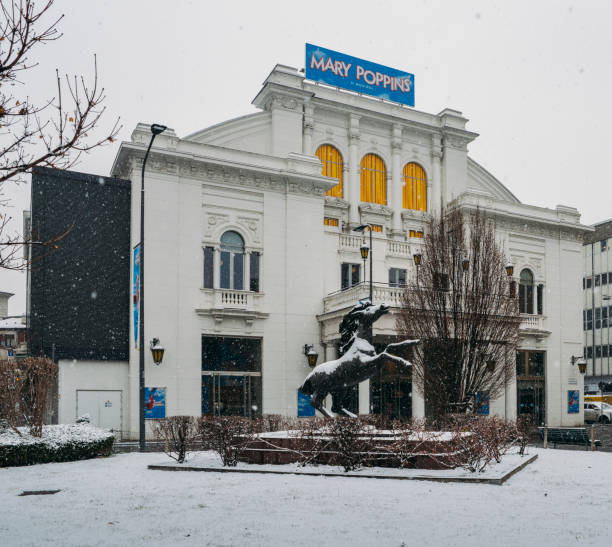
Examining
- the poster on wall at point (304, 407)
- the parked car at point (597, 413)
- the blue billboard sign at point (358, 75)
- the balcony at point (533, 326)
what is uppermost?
the blue billboard sign at point (358, 75)

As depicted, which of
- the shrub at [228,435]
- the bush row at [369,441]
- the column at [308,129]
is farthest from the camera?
the column at [308,129]

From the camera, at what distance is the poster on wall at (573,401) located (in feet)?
140

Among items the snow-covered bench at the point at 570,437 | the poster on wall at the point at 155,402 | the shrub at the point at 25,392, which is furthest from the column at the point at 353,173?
the shrub at the point at 25,392

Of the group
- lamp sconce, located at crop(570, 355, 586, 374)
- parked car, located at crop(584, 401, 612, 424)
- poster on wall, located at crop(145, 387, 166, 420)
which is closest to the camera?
poster on wall, located at crop(145, 387, 166, 420)

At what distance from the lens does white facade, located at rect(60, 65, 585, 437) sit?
3191 centimetres

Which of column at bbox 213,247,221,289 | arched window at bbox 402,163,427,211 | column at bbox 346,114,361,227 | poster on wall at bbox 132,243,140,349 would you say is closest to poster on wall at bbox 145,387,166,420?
poster on wall at bbox 132,243,140,349

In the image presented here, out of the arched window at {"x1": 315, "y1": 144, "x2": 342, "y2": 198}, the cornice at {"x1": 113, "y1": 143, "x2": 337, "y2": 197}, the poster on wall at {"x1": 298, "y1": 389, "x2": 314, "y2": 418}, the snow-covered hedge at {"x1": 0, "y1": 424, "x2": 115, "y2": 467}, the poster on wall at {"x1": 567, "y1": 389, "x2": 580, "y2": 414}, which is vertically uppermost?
the arched window at {"x1": 315, "y1": 144, "x2": 342, "y2": 198}

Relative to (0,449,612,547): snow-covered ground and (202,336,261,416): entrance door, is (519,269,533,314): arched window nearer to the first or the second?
(202,336,261,416): entrance door

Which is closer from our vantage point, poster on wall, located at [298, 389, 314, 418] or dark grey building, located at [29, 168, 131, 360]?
dark grey building, located at [29, 168, 131, 360]

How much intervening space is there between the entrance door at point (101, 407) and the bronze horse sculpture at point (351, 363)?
50.8 feet

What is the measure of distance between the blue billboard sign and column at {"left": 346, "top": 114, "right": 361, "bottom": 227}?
242cm

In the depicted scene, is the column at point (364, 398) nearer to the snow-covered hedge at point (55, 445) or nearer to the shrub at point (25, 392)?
the snow-covered hedge at point (55, 445)

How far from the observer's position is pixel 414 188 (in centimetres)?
4181

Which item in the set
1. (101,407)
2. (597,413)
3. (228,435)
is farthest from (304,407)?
(597,413)
